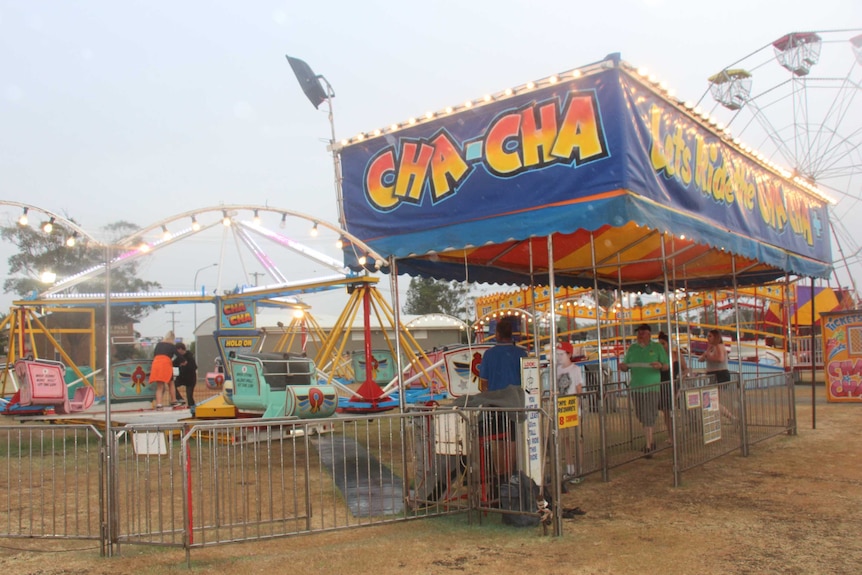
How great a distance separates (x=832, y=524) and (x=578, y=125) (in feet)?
13.5

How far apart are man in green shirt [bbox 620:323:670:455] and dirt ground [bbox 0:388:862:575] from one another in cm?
150

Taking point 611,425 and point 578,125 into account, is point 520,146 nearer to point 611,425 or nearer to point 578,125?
point 578,125

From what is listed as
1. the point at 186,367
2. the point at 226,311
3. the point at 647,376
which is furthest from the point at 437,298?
the point at 647,376

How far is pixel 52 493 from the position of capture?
688 centimetres

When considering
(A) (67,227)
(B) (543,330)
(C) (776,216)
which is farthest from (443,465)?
(B) (543,330)

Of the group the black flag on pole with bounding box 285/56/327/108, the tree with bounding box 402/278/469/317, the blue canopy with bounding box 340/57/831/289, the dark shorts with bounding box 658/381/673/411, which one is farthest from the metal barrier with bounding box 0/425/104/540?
the tree with bounding box 402/278/469/317

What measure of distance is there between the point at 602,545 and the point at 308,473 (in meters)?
2.43

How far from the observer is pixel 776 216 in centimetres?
985

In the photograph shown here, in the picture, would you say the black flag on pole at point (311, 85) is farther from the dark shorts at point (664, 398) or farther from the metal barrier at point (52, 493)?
the dark shorts at point (664, 398)

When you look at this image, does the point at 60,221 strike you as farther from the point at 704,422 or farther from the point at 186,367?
the point at 186,367

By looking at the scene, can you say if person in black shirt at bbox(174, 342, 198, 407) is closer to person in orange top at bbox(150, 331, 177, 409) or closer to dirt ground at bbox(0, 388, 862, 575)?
person in orange top at bbox(150, 331, 177, 409)

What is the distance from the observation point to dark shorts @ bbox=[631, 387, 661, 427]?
8992 millimetres

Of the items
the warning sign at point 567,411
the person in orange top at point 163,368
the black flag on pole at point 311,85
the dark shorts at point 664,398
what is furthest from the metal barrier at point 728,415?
the person in orange top at point 163,368

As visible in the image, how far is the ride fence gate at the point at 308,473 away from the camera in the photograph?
555 cm
